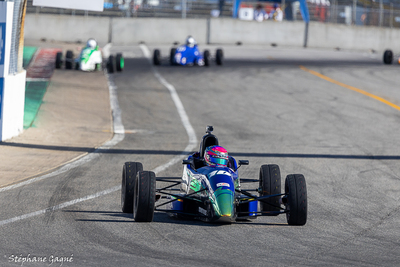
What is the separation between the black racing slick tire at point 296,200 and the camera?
27.6 feet

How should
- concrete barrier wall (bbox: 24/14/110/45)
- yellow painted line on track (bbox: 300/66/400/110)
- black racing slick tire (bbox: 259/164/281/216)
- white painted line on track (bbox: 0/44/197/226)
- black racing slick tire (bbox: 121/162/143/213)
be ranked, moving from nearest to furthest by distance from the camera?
black racing slick tire (bbox: 121/162/143/213)
black racing slick tire (bbox: 259/164/281/216)
white painted line on track (bbox: 0/44/197/226)
yellow painted line on track (bbox: 300/66/400/110)
concrete barrier wall (bbox: 24/14/110/45)

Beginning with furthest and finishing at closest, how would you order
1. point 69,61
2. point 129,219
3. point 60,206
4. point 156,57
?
point 156,57 → point 69,61 → point 60,206 → point 129,219

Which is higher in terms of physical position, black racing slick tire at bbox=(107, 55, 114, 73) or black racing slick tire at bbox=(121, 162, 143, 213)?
black racing slick tire at bbox=(107, 55, 114, 73)

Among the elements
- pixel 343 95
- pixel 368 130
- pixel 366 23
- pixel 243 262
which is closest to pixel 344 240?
pixel 243 262

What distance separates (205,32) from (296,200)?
113ft

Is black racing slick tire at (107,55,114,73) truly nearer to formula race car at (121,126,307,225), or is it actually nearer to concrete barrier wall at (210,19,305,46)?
concrete barrier wall at (210,19,305,46)

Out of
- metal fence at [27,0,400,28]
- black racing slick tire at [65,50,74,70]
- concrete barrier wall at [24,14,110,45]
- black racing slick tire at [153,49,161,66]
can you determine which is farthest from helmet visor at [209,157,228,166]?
metal fence at [27,0,400,28]

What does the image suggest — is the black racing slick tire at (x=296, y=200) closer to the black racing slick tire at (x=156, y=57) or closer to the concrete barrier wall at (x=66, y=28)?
the black racing slick tire at (x=156, y=57)

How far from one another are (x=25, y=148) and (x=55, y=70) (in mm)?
13408

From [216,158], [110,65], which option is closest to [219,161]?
[216,158]

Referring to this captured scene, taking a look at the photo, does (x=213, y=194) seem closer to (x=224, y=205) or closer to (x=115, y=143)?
(x=224, y=205)

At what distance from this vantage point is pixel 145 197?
836 cm

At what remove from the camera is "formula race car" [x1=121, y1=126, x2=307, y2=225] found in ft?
27.5

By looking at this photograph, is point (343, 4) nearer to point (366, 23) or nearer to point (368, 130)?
point (366, 23)
